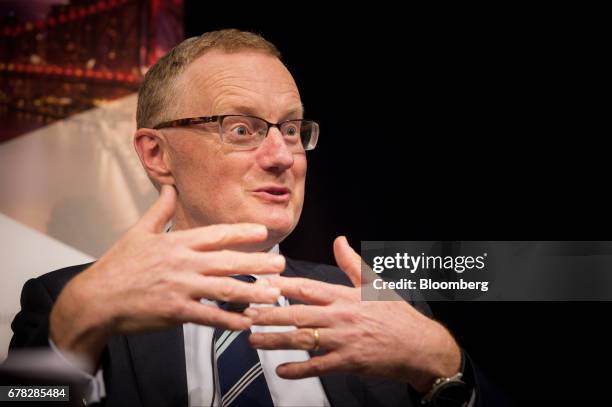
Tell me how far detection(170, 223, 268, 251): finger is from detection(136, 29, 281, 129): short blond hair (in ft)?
1.68

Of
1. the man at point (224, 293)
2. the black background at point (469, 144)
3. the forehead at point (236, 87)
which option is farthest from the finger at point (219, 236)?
the black background at point (469, 144)

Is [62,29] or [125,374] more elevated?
[62,29]

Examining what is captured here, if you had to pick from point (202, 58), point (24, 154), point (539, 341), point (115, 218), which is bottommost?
point (539, 341)

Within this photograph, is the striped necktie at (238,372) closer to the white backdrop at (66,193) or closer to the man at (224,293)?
the man at (224,293)

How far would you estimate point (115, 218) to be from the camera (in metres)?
1.98

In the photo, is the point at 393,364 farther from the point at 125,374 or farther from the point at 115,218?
the point at 115,218

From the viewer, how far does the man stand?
105cm

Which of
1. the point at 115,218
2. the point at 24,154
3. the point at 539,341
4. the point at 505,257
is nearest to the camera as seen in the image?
the point at 505,257

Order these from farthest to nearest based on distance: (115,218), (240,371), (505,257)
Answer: (115,218), (505,257), (240,371)

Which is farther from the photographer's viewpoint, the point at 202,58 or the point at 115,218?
the point at 115,218

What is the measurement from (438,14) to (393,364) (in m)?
1.22

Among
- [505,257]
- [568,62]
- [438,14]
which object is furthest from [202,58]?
[568,62]

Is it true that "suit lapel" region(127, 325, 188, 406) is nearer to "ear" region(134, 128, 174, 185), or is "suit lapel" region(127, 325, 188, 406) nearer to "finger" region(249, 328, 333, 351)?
"finger" region(249, 328, 333, 351)

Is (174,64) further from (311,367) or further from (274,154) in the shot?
(311,367)
